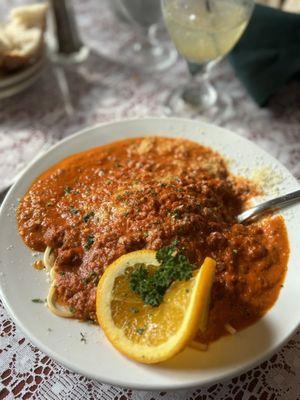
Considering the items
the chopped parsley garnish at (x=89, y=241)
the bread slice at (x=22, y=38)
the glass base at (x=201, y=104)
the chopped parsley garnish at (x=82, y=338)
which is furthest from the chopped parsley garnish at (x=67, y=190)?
the bread slice at (x=22, y=38)

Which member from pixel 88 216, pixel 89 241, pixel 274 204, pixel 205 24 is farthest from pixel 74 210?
pixel 205 24

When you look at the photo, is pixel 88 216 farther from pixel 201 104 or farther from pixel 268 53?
pixel 268 53

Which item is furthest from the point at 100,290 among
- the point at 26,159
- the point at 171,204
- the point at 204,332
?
the point at 26,159

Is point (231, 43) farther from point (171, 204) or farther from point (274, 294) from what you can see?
point (274, 294)

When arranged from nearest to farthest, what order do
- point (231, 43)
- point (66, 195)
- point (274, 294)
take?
point (274, 294), point (66, 195), point (231, 43)

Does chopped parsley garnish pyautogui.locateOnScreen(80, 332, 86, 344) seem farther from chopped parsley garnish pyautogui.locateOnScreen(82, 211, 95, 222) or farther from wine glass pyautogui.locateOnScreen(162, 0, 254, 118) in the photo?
wine glass pyautogui.locateOnScreen(162, 0, 254, 118)

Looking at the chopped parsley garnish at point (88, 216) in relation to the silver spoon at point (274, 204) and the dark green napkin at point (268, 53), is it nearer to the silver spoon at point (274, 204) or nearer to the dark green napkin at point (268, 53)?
the silver spoon at point (274, 204)

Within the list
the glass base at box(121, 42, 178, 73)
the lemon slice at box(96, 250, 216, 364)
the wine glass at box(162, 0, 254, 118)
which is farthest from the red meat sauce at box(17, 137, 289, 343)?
the glass base at box(121, 42, 178, 73)
